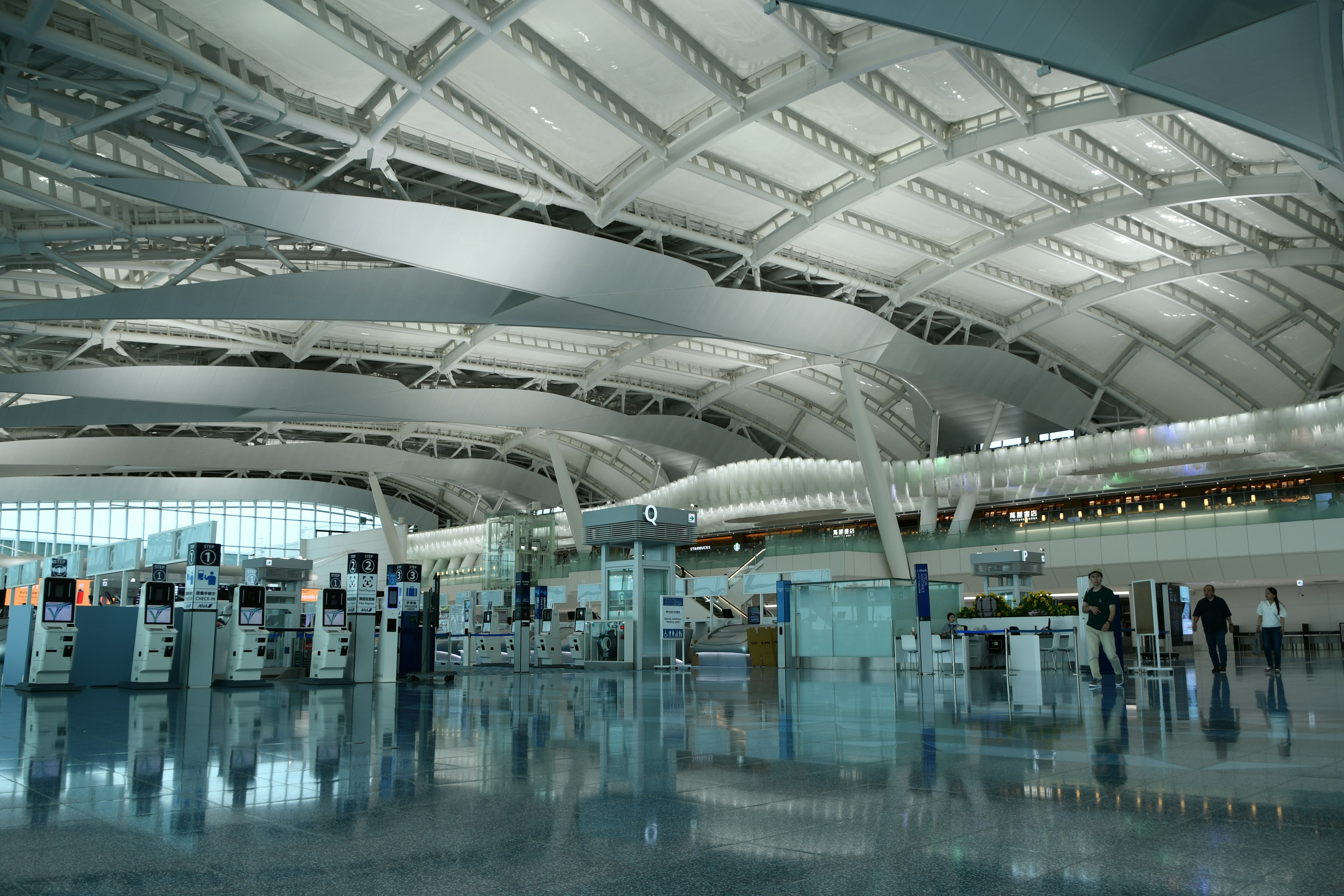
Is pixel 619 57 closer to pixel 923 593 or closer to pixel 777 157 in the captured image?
pixel 777 157

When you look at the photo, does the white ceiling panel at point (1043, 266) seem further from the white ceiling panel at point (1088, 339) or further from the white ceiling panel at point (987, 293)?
the white ceiling panel at point (1088, 339)

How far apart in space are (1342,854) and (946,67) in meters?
20.6

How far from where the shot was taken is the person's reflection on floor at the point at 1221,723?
6789 mm

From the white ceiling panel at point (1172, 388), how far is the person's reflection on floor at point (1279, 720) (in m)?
31.2

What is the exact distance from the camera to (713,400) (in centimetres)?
4991

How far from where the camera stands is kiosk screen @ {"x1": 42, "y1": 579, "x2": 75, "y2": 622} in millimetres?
→ 16047

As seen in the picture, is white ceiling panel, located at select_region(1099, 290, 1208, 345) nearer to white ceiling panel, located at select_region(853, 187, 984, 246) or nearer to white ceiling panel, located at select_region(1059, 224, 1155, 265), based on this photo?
white ceiling panel, located at select_region(1059, 224, 1155, 265)

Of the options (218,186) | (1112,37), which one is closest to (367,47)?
(218,186)

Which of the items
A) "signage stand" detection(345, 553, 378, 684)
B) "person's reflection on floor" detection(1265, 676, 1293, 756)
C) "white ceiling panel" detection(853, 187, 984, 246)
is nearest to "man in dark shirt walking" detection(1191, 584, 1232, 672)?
"person's reflection on floor" detection(1265, 676, 1293, 756)

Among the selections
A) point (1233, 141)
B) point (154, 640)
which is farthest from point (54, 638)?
point (1233, 141)

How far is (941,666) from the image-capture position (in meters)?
21.0

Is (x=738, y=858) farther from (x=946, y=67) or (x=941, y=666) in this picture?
(x=946, y=67)

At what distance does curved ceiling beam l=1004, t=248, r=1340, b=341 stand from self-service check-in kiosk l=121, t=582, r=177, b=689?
96.5 feet

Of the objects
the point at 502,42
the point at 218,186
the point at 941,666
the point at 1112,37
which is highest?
the point at 502,42
